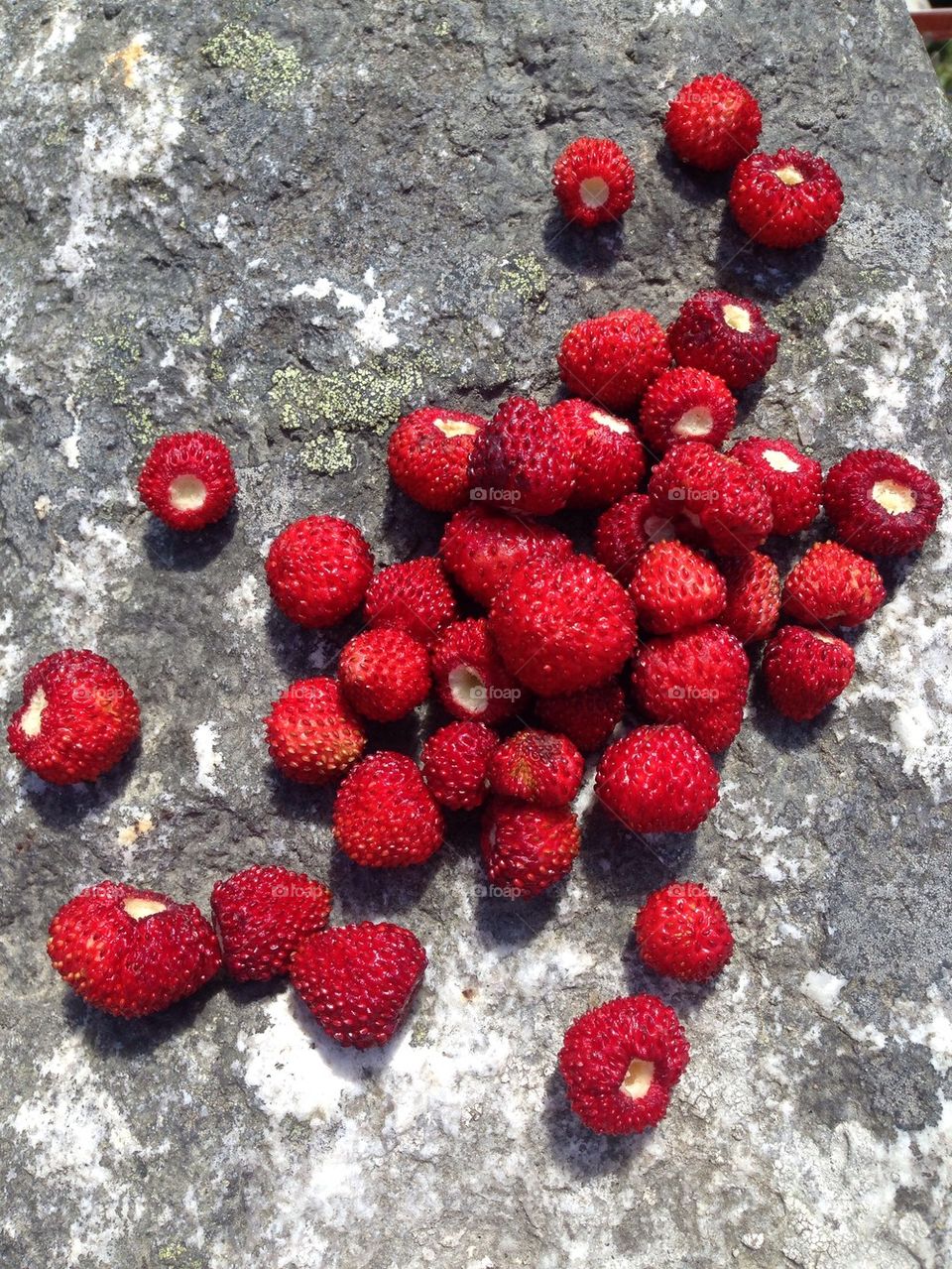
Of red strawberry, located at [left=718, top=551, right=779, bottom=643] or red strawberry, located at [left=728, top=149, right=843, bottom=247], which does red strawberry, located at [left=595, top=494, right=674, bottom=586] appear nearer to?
red strawberry, located at [left=718, top=551, right=779, bottom=643]

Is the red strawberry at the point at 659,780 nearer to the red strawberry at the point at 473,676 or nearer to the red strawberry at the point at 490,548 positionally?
the red strawberry at the point at 473,676

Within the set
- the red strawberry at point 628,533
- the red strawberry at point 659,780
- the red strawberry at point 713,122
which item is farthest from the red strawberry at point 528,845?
the red strawberry at point 713,122

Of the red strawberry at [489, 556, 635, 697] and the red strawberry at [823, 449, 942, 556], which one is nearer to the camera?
the red strawberry at [489, 556, 635, 697]

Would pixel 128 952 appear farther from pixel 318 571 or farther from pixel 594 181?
pixel 594 181

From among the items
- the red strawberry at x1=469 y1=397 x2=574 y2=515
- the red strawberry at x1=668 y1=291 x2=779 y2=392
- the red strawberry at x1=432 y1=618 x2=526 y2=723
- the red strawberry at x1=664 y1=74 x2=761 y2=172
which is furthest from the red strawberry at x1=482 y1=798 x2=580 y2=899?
the red strawberry at x1=664 y1=74 x2=761 y2=172

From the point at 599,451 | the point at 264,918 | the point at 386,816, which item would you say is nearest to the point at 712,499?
the point at 599,451

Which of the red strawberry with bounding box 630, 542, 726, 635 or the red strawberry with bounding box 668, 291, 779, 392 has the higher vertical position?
the red strawberry with bounding box 668, 291, 779, 392

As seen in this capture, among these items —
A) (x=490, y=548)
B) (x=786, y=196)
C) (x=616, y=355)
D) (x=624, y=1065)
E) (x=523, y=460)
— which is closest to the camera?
(x=624, y=1065)
